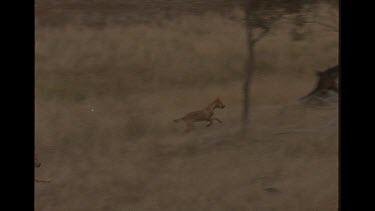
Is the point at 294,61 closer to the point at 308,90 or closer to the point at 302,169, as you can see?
the point at 308,90

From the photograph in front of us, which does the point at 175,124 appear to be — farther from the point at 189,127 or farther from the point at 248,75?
the point at 248,75

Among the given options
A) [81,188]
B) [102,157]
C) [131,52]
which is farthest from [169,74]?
[81,188]

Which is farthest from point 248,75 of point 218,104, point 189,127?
point 189,127

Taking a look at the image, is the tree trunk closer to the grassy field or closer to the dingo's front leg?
the grassy field

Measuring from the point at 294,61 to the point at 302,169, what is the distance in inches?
14.4

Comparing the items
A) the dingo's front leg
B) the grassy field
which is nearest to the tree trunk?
the grassy field

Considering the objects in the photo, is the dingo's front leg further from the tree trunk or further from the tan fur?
the tree trunk

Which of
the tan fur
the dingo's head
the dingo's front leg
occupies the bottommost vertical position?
the dingo's front leg

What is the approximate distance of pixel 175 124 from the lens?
68.4 inches

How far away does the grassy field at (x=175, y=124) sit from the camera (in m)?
1.70

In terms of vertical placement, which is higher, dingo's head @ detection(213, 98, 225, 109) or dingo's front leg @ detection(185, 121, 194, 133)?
dingo's head @ detection(213, 98, 225, 109)

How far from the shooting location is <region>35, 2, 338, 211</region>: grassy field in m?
1.70

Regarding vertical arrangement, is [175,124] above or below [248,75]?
below

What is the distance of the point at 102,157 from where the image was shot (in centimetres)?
171
